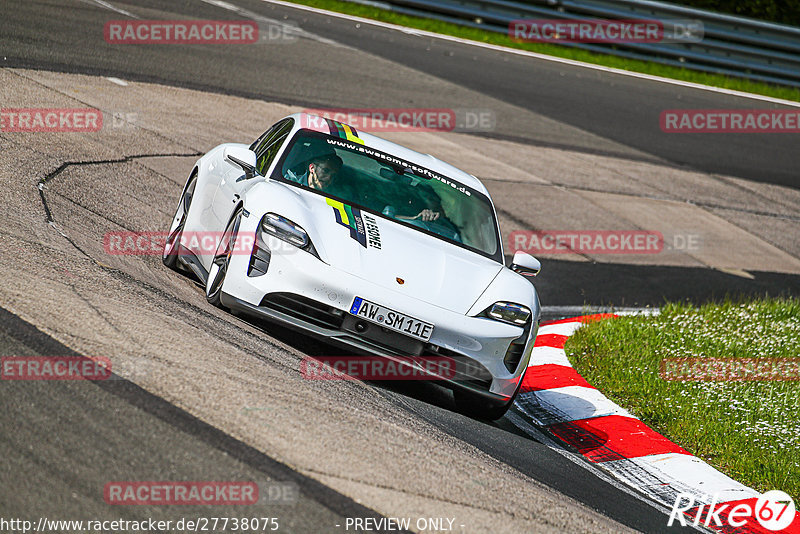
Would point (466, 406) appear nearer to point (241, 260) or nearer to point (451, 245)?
point (451, 245)

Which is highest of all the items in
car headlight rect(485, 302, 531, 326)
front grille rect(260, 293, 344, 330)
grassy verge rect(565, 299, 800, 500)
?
car headlight rect(485, 302, 531, 326)

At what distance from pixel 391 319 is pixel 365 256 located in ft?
1.53

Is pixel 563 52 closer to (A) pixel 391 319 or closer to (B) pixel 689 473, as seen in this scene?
(B) pixel 689 473

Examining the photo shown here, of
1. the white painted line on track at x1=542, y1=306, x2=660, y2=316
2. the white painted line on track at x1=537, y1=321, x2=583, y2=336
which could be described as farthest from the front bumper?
the white painted line on track at x1=542, y1=306, x2=660, y2=316

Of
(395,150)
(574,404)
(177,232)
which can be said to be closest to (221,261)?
(177,232)

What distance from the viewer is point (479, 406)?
6164mm

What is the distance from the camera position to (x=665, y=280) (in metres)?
11.3

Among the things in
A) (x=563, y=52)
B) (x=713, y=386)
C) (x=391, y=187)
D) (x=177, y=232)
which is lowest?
(x=713, y=386)

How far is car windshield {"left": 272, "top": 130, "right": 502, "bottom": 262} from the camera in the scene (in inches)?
263

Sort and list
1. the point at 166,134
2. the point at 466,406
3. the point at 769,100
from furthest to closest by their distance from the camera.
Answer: the point at 769,100 < the point at 166,134 < the point at 466,406

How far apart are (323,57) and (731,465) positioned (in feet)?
37.2

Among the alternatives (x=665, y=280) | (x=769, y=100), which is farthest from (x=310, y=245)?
(x=769, y=100)

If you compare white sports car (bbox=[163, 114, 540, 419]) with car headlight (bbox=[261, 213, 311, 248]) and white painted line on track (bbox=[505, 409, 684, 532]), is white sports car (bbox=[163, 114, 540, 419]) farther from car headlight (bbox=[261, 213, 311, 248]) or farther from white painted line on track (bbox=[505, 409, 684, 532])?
white painted line on track (bbox=[505, 409, 684, 532])

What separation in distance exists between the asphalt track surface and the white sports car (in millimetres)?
393
